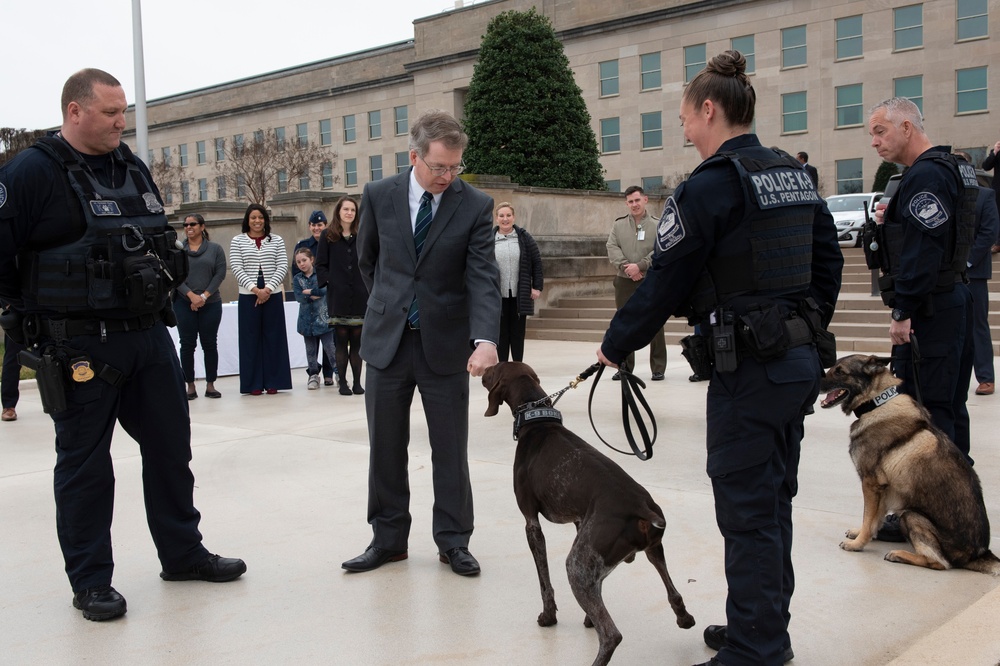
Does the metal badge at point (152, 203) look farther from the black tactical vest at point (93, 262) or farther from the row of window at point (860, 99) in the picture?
the row of window at point (860, 99)

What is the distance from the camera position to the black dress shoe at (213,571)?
4.23 meters

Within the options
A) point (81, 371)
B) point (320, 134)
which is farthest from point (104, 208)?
point (320, 134)

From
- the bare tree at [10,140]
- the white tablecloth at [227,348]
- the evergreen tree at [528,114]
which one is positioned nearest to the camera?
the white tablecloth at [227,348]

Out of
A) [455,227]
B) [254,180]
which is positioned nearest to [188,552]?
[455,227]

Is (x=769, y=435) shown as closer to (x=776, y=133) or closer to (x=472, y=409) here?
(x=472, y=409)

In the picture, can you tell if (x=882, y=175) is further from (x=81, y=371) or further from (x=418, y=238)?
(x=81, y=371)

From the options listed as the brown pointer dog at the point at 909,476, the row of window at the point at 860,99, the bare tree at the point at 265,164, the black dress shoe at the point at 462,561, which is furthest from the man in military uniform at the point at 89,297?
the bare tree at the point at 265,164

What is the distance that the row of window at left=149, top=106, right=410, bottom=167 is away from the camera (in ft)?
188

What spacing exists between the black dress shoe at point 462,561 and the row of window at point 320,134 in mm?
49829

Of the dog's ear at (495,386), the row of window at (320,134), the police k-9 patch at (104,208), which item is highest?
the row of window at (320,134)

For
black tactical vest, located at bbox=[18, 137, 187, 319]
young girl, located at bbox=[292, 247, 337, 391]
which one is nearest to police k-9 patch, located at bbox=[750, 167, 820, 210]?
→ black tactical vest, located at bbox=[18, 137, 187, 319]

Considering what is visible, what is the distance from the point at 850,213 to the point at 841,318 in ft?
46.7

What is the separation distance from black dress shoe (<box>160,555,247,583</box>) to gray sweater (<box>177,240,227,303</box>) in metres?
5.93

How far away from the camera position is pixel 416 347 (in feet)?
14.2
